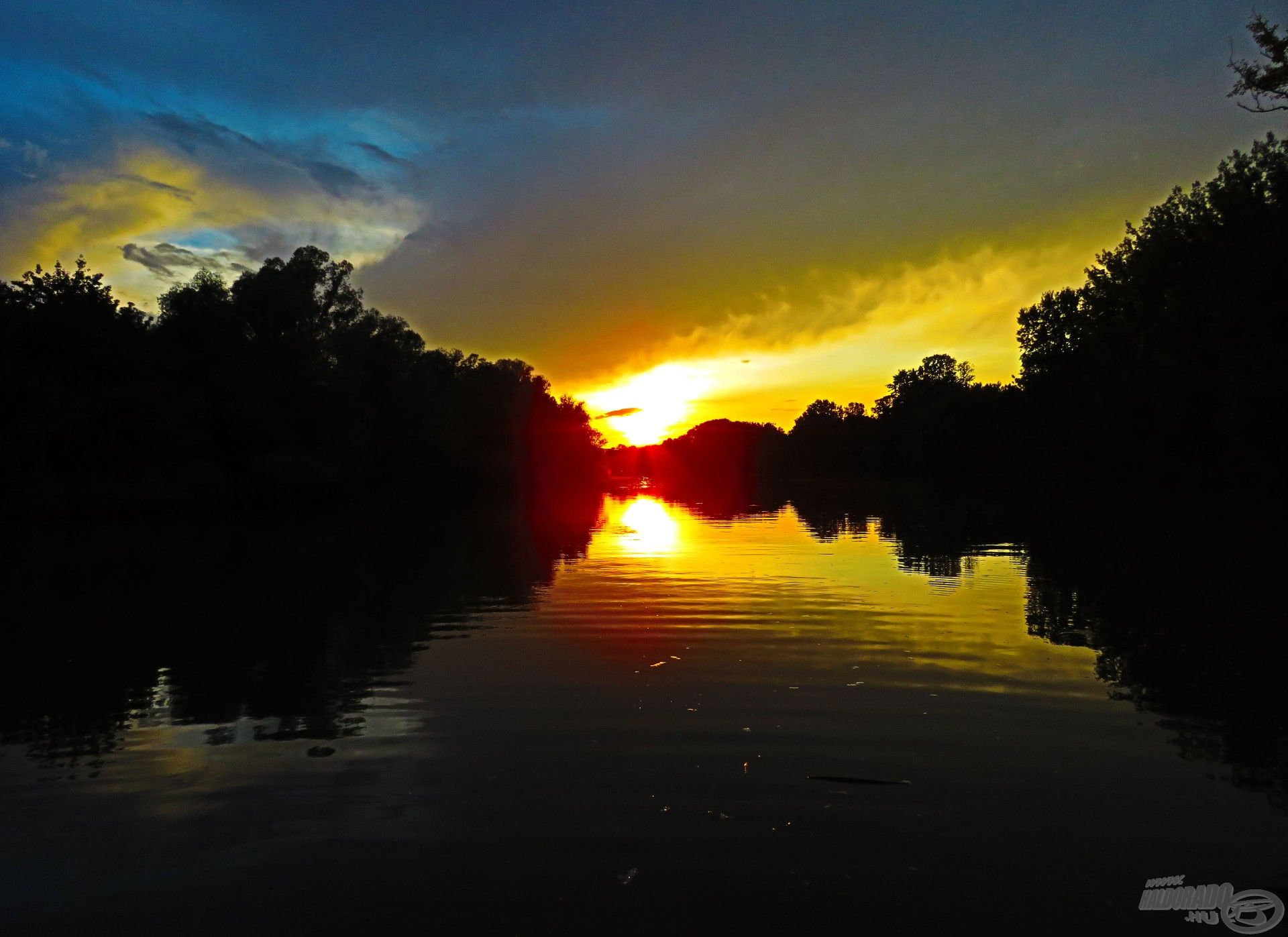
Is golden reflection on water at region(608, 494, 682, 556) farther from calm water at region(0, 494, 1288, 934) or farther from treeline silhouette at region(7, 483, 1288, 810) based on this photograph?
calm water at region(0, 494, 1288, 934)

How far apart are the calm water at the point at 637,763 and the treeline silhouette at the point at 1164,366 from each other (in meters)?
33.3

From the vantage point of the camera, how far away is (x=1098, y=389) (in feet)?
231

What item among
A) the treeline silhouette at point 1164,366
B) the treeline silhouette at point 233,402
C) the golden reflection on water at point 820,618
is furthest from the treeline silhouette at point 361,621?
the treeline silhouette at point 1164,366

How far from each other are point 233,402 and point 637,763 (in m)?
51.7

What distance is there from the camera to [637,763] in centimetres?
696

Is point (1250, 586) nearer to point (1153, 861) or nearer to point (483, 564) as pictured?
point (1153, 861)

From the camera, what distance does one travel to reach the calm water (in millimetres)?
4891

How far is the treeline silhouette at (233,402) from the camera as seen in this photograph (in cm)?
4053

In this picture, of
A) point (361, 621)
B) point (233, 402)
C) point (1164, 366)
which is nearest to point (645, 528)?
point (361, 621)

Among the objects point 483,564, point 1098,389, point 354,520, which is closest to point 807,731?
point 483,564

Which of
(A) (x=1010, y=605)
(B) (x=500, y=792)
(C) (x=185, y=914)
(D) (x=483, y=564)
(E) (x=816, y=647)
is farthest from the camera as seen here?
(D) (x=483, y=564)

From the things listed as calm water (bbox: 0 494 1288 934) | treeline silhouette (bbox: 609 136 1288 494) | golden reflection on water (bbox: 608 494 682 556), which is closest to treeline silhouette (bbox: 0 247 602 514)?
golden reflection on water (bbox: 608 494 682 556)

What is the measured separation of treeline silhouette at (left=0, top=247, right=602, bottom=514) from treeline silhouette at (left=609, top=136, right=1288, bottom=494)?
163 ft

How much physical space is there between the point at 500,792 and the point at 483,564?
16.0 meters
